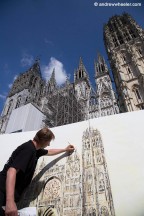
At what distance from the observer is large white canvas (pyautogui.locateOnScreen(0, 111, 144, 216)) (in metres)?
1.73

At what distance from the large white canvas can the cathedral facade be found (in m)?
14.6

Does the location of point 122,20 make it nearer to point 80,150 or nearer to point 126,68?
point 126,68

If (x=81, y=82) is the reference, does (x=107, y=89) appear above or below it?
below

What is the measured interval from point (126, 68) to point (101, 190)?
20.3 metres

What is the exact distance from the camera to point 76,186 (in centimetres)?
198

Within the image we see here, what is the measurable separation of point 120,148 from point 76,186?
730mm

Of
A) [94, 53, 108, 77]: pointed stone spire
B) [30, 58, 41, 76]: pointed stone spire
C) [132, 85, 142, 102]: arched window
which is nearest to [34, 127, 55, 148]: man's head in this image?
[132, 85, 142, 102]: arched window

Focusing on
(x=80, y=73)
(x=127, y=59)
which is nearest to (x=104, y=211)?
(x=127, y=59)

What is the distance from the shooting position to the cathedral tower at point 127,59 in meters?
17.4

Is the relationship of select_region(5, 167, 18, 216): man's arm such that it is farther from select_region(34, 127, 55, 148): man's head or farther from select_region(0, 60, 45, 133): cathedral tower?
select_region(0, 60, 45, 133): cathedral tower

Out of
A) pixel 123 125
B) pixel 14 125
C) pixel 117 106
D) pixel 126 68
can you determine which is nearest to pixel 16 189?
pixel 123 125

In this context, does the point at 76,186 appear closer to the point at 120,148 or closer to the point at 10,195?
the point at 120,148

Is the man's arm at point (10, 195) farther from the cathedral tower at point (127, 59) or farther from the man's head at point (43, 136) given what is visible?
the cathedral tower at point (127, 59)

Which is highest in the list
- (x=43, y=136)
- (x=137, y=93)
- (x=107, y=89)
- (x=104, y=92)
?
(x=107, y=89)
